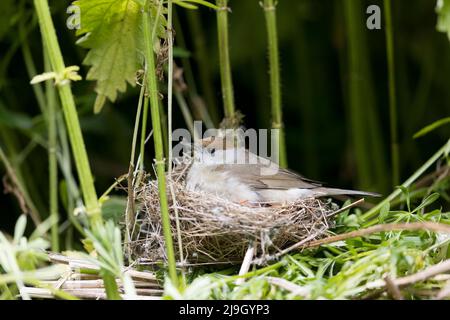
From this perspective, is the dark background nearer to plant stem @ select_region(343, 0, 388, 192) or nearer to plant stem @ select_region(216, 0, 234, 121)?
plant stem @ select_region(343, 0, 388, 192)

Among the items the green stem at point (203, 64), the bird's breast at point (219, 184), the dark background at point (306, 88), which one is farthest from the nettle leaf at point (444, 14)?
the green stem at point (203, 64)

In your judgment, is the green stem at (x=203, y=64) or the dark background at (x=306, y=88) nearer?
the green stem at (x=203, y=64)

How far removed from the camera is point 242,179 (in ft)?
8.84

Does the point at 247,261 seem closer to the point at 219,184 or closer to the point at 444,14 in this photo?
the point at 219,184

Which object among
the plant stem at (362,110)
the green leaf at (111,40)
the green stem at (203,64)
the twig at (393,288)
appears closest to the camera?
the twig at (393,288)

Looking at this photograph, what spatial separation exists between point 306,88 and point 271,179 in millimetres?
1307

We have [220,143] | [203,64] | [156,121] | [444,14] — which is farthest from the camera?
[203,64]

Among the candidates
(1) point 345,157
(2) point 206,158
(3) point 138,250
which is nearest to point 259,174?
(2) point 206,158

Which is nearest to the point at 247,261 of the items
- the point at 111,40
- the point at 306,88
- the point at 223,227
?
the point at 223,227

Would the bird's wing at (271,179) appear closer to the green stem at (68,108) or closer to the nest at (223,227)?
the nest at (223,227)

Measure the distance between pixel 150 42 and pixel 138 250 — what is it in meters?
0.74

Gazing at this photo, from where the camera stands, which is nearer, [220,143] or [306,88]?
[220,143]

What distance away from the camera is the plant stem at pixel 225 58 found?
2533 millimetres
